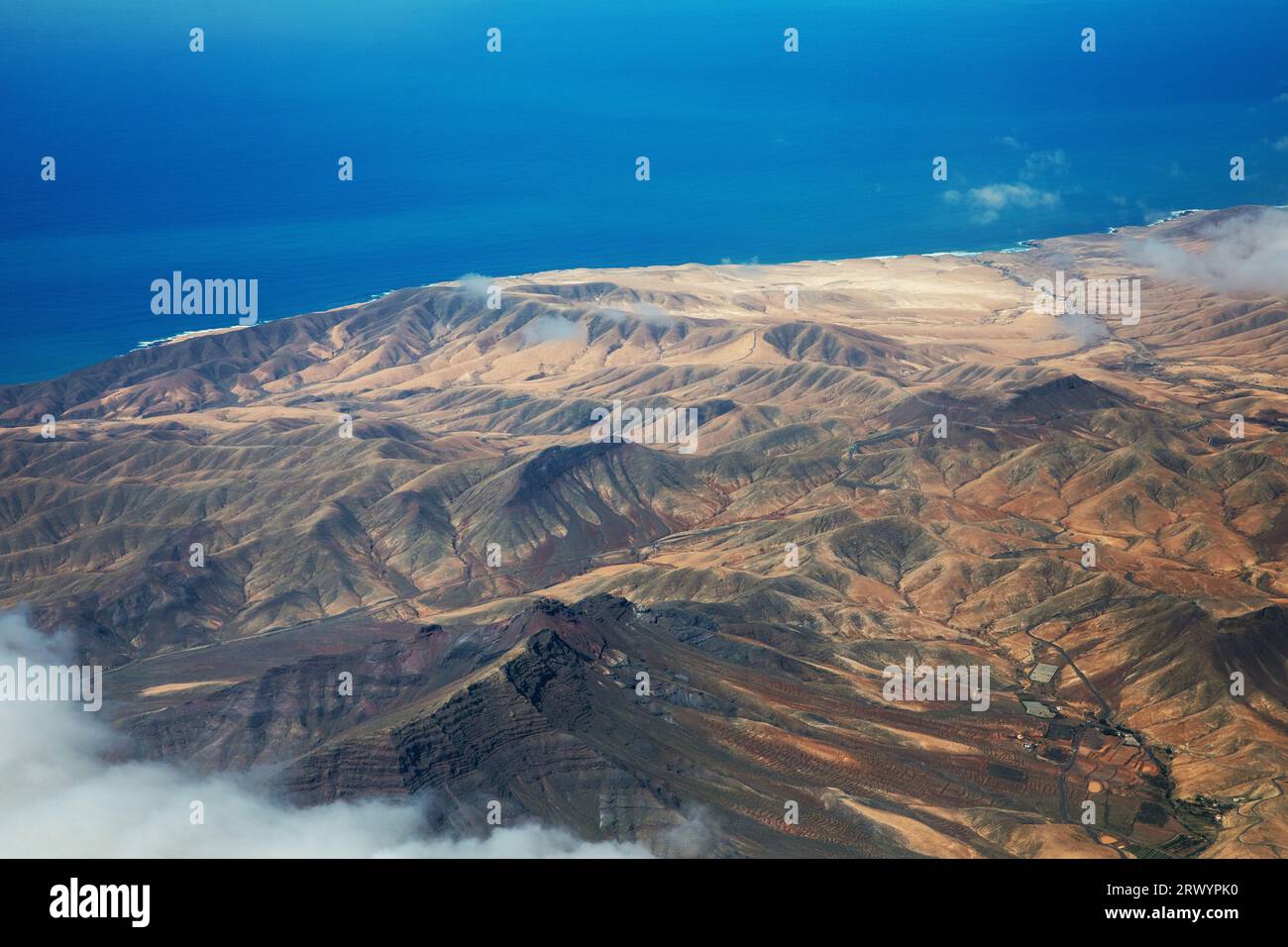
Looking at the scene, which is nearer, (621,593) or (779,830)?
(779,830)

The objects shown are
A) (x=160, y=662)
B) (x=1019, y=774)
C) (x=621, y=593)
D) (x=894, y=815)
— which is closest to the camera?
(x=894, y=815)

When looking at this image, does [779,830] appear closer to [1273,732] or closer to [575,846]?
[575,846]

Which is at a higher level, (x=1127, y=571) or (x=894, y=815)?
(x=1127, y=571)

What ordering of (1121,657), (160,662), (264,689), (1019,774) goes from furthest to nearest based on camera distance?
(160,662) → (1121,657) → (264,689) → (1019,774)

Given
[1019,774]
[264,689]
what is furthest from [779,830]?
[264,689]

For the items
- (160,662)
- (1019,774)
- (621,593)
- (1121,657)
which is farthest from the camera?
(621,593)

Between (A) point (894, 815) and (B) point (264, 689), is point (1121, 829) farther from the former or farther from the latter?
(B) point (264, 689)

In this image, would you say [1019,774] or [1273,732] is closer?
[1019,774]

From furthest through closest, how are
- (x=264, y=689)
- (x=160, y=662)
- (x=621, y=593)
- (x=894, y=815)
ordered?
1. (x=621, y=593)
2. (x=160, y=662)
3. (x=264, y=689)
4. (x=894, y=815)

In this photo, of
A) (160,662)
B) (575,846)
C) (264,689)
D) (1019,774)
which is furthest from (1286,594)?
(160,662)
